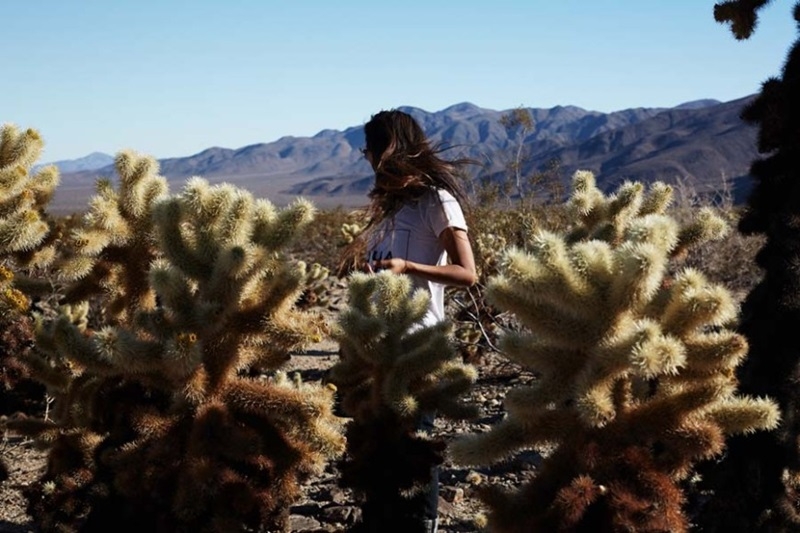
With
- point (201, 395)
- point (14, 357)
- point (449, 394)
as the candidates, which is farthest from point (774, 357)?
point (14, 357)

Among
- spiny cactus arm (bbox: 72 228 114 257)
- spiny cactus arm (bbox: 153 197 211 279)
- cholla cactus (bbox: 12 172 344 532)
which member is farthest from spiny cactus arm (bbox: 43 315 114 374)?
spiny cactus arm (bbox: 72 228 114 257)

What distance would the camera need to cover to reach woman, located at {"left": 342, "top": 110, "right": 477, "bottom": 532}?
368 centimetres

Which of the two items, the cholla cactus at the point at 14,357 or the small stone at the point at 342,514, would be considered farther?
→ the cholla cactus at the point at 14,357

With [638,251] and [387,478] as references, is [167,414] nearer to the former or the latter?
[387,478]

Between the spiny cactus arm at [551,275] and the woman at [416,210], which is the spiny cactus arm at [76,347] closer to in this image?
the woman at [416,210]

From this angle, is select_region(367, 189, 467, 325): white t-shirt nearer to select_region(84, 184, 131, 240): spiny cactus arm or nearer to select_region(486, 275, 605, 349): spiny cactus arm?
select_region(486, 275, 605, 349): spiny cactus arm

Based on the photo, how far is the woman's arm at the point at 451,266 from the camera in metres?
3.64

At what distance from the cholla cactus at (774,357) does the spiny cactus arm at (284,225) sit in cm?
167

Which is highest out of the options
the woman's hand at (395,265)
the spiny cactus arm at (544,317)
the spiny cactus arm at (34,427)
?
the woman's hand at (395,265)

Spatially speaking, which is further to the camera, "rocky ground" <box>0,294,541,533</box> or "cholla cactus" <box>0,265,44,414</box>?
"cholla cactus" <box>0,265,44,414</box>

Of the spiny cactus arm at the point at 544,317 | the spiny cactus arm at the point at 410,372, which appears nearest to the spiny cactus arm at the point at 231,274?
the spiny cactus arm at the point at 410,372

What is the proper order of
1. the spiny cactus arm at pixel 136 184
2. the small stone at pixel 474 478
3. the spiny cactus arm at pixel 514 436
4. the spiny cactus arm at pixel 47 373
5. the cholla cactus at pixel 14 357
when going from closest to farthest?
the spiny cactus arm at pixel 514 436, the spiny cactus arm at pixel 136 184, the spiny cactus arm at pixel 47 373, the small stone at pixel 474 478, the cholla cactus at pixel 14 357

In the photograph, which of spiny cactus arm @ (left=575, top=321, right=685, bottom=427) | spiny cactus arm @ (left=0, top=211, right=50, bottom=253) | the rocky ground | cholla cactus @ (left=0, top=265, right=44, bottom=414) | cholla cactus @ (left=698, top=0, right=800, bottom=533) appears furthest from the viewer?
cholla cactus @ (left=0, top=265, right=44, bottom=414)

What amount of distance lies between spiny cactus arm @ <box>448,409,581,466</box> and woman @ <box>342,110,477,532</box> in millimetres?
686
